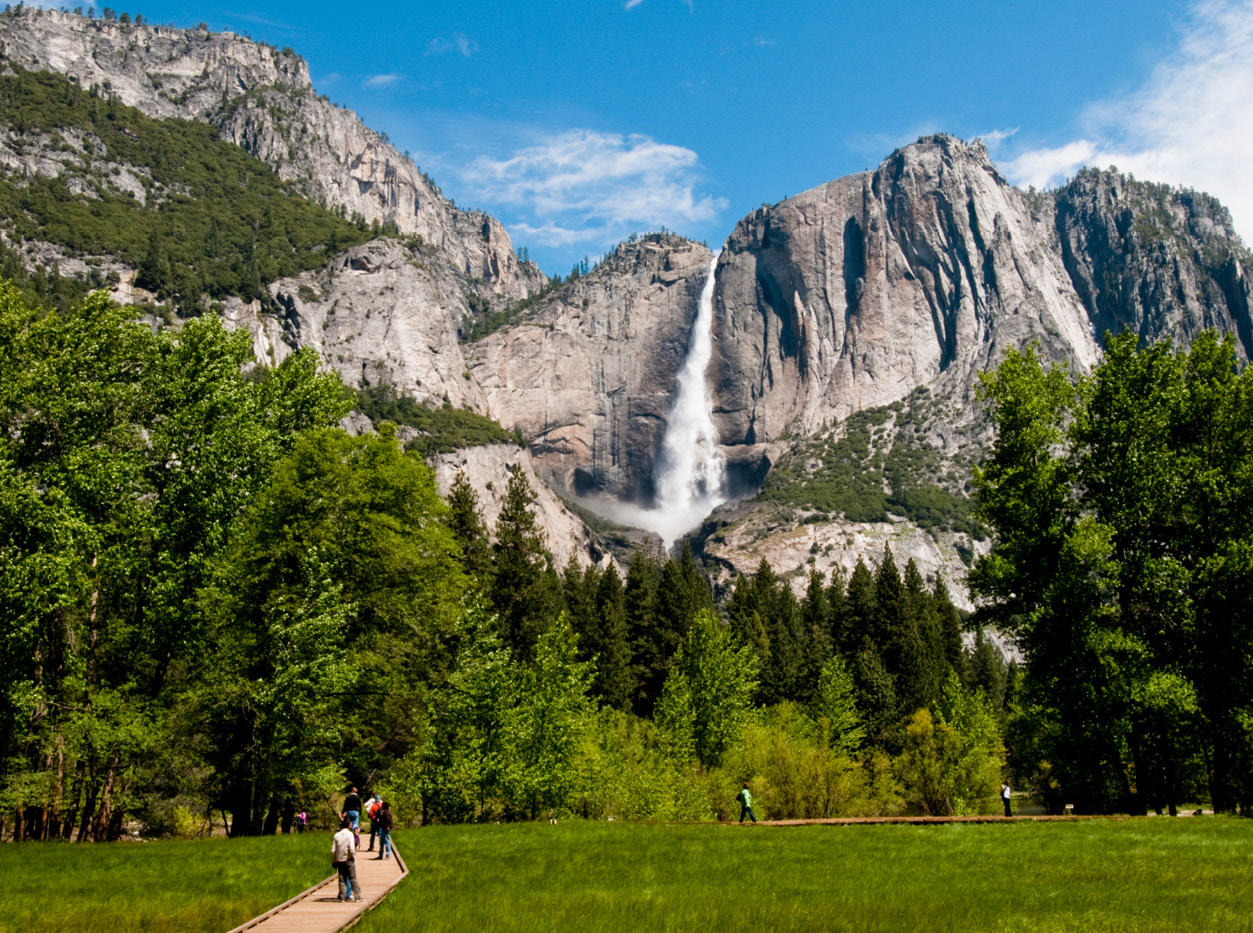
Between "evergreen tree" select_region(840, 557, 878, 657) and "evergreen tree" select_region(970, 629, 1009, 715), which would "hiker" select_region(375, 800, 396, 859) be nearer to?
"evergreen tree" select_region(840, 557, 878, 657)

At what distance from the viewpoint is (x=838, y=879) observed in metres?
17.8

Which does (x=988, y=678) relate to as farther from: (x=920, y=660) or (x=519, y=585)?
(x=519, y=585)

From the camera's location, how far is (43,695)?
79.6ft

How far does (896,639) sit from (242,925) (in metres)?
61.7

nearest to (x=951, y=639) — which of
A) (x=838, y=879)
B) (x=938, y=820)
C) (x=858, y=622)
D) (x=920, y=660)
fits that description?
(x=858, y=622)

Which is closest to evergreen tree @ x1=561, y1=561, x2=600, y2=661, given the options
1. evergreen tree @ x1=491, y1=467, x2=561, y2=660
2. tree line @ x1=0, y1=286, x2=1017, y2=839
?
evergreen tree @ x1=491, y1=467, x2=561, y2=660

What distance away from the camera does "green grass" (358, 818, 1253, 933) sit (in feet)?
46.8

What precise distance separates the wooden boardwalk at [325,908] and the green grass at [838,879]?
405 mm

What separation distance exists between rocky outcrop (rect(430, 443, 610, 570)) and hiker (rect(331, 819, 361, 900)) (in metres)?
149

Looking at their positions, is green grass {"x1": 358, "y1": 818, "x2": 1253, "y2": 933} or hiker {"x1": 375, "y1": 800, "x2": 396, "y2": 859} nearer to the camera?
green grass {"x1": 358, "y1": 818, "x2": 1253, "y2": 933}

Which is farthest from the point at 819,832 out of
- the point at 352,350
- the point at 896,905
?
the point at 352,350

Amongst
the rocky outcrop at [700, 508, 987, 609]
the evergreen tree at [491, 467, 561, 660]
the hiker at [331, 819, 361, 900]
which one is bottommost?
the hiker at [331, 819, 361, 900]

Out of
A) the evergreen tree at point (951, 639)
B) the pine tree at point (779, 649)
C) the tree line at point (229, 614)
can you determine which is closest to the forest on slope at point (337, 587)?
the tree line at point (229, 614)

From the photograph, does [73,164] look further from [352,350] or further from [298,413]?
[298,413]
